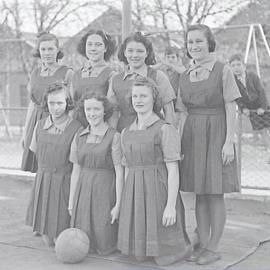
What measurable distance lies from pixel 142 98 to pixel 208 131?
594mm

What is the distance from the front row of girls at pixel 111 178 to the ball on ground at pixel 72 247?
0.18m

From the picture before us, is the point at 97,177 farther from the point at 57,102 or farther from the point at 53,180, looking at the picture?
the point at 57,102

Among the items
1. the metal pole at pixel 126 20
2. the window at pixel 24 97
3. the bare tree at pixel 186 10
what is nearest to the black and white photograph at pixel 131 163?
the metal pole at pixel 126 20

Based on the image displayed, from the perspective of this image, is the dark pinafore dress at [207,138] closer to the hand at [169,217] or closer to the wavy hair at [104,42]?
the hand at [169,217]

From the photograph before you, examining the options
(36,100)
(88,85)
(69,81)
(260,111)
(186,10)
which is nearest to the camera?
(88,85)

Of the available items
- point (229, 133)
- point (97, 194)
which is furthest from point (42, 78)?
point (229, 133)

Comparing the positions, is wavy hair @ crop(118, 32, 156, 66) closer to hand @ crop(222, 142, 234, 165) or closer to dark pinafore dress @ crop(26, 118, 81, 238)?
dark pinafore dress @ crop(26, 118, 81, 238)

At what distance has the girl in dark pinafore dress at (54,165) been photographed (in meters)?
4.94

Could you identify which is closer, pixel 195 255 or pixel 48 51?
pixel 195 255

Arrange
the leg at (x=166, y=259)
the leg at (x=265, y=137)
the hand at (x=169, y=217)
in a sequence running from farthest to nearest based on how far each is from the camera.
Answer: the leg at (x=265, y=137), the leg at (x=166, y=259), the hand at (x=169, y=217)

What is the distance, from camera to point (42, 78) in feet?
18.1

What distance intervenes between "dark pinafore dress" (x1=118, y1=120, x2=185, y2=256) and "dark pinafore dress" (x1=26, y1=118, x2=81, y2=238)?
705 millimetres

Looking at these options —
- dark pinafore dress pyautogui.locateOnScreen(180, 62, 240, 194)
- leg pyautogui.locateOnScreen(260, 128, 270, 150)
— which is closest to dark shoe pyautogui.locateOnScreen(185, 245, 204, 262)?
dark pinafore dress pyautogui.locateOnScreen(180, 62, 240, 194)

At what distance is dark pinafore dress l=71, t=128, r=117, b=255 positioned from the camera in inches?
185
